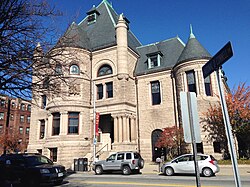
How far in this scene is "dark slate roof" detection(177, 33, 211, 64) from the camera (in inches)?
1005

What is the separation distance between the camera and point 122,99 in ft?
89.5

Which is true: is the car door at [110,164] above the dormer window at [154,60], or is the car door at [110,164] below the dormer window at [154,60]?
below

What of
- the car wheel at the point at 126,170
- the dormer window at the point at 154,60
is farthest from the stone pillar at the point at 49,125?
the dormer window at the point at 154,60

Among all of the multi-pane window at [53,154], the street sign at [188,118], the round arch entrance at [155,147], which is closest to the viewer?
the street sign at [188,118]

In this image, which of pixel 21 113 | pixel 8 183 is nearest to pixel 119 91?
A: pixel 8 183

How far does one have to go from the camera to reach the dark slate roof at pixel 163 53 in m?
29.4

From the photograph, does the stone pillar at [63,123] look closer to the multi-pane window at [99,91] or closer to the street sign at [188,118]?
the multi-pane window at [99,91]

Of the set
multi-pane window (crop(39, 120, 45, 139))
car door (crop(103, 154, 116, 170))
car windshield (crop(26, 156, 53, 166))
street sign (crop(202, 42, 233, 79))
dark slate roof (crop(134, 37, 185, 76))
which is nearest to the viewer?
street sign (crop(202, 42, 233, 79))

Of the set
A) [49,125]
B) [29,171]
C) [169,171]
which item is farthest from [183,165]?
[49,125]

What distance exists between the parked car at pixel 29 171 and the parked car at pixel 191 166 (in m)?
7.74

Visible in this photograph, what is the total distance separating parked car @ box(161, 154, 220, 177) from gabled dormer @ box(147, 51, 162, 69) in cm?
1565

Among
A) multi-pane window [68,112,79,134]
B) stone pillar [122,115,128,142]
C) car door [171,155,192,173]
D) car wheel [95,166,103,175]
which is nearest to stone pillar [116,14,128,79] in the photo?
stone pillar [122,115,128,142]

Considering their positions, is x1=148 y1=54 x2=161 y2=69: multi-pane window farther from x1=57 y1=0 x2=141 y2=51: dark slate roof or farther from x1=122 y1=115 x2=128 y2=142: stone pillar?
x1=122 y1=115 x2=128 y2=142: stone pillar

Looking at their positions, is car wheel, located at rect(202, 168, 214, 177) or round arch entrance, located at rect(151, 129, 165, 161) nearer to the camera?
car wheel, located at rect(202, 168, 214, 177)
